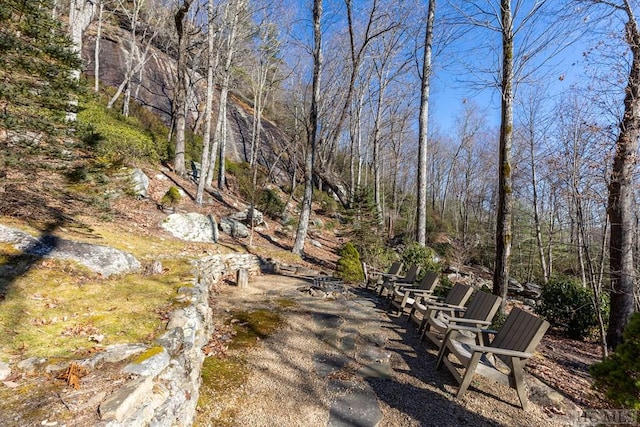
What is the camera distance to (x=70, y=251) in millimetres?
3916

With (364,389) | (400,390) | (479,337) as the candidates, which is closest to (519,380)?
(479,337)

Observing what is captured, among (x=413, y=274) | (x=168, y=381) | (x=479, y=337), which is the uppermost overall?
(x=413, y=274)

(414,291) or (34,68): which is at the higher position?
(34,68)

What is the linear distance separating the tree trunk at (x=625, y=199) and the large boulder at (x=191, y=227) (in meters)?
8.37

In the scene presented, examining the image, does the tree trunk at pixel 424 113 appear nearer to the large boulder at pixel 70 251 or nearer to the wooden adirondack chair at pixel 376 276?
the wooden adirondack chair at pixel 376 276

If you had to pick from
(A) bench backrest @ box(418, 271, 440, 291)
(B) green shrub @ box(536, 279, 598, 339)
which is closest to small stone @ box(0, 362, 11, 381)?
(A) bench backrest @ box(418, 271, 440, 291)

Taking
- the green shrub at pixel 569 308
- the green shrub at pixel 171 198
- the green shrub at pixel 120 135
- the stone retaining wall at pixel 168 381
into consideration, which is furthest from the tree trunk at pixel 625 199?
the green shrub at pixel 120 135

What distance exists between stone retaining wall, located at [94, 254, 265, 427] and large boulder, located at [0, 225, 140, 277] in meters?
1.36

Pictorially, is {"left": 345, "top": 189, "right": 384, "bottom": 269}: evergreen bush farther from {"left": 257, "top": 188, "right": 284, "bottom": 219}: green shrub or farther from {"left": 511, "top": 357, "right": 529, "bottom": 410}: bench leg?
{"left": 511, "top": 357, "right": 529, "bottom": 410}: bench leg

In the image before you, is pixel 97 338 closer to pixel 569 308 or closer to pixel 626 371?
pixel 626 371

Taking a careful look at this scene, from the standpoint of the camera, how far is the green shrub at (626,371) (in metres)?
2.01

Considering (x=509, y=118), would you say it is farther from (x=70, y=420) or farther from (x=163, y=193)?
(x=163, y=193)

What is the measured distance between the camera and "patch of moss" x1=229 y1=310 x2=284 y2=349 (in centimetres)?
377

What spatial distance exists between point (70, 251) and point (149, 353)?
2.63 metres
